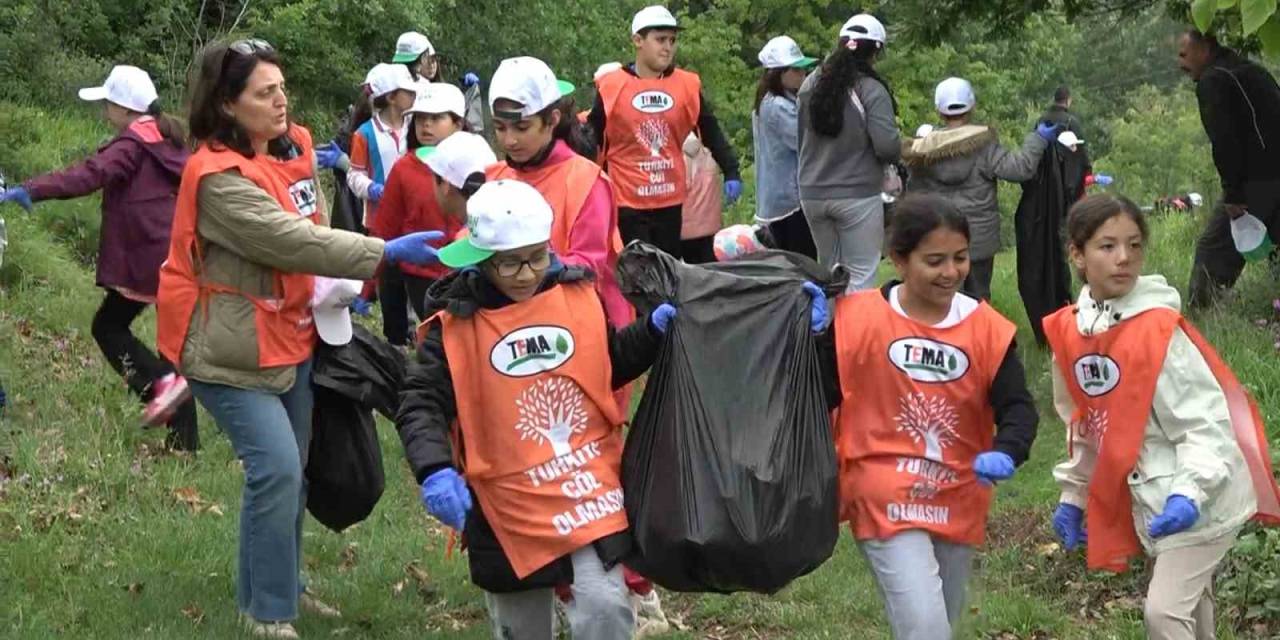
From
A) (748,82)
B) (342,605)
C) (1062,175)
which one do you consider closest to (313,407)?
(342,605)

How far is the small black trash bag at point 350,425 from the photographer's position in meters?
5.34

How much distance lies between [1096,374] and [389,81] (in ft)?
17.8

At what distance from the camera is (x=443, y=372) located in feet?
Answer: 14.2

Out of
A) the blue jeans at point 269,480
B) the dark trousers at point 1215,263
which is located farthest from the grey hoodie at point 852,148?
the blue jeans at point 269,480

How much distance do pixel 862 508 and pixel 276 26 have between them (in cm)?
1448

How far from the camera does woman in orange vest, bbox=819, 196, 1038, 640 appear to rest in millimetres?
4371

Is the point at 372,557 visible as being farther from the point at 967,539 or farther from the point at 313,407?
the point at 967,539

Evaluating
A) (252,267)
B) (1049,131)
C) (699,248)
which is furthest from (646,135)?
(252,267)

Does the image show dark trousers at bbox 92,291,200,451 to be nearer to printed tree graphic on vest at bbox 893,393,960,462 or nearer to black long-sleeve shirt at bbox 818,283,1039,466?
black long-sleeve shirt at bbox 818,283,1039,466

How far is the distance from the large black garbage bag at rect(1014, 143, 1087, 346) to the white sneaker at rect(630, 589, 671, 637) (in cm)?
485

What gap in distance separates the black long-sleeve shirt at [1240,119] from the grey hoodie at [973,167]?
101cm

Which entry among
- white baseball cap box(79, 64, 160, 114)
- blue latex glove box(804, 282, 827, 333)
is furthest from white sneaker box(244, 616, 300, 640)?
white baseball cap box(79, 64, 160, 114)

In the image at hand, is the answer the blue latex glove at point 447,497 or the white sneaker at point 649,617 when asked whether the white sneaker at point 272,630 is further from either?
the blue latex glove at point 447,497

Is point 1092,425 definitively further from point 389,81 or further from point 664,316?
point 389,81
